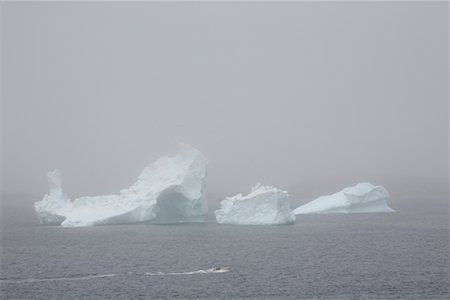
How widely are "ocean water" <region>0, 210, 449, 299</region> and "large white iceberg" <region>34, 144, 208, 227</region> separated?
0.68 m

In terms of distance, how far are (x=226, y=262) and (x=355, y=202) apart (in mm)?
18366

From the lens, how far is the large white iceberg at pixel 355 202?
39419 millimetres

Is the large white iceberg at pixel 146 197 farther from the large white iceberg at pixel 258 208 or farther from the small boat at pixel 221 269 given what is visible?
the small boat at pixel 221 269

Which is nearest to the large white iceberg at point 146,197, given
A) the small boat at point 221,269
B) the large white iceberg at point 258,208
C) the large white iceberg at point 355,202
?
the large white iceberg at point 258,208

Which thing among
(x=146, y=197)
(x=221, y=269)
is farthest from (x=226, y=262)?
(x=146, y=197)

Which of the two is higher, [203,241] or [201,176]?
[201,176]

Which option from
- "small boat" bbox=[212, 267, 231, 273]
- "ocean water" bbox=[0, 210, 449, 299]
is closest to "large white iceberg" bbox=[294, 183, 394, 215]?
"ocean water" bbox=[0, 210, 449, 299]

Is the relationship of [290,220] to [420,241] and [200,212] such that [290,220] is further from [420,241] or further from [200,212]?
[420,241]

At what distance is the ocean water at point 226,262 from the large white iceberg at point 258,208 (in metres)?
0.42

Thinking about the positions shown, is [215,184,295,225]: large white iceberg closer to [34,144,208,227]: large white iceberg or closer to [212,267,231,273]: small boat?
[34,144,208,227]: large white iceberg

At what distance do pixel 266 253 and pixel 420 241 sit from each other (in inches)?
274

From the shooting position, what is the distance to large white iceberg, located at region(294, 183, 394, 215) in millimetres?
39419

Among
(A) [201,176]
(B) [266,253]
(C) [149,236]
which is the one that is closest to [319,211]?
(A) [201,176]

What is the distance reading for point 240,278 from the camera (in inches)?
787
